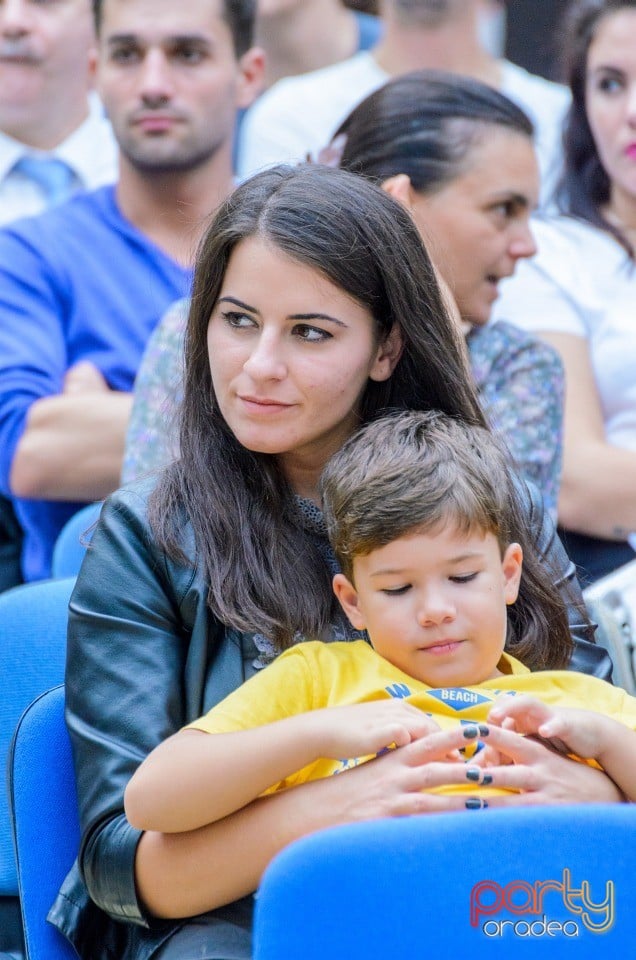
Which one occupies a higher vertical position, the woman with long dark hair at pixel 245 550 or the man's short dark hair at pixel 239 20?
the man's short dark hair at pixel 239 20

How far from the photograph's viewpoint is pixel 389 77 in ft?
12.4

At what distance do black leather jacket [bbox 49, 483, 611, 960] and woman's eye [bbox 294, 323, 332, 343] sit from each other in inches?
10.8

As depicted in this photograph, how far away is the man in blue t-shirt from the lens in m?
2.92

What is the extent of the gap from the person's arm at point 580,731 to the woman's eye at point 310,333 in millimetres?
516

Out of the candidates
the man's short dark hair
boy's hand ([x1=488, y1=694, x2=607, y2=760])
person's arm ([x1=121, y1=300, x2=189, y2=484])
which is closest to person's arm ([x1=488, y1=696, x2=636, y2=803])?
boy's hand ([x1=488, y1=694, x2=607, y2=760])

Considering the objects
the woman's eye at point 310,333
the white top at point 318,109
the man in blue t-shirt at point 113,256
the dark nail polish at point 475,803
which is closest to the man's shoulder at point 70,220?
the man in blue t-shirt at point 113,256

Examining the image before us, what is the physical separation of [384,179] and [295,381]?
3.35 feet

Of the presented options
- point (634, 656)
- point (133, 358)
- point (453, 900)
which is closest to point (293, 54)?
point (133, 358)

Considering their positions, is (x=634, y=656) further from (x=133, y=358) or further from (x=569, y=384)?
(x=133, y=358)

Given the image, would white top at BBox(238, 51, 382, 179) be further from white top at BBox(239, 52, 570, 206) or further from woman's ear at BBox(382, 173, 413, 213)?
woman's ear at BBox(382, 173, 413, 213)

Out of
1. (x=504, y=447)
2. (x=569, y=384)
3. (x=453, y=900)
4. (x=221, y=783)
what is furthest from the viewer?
(x=569, y=384)

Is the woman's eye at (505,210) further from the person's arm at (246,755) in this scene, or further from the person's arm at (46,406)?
the person's arm at (246,755)

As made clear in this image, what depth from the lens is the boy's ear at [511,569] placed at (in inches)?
67.2

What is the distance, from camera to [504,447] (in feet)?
6.48
